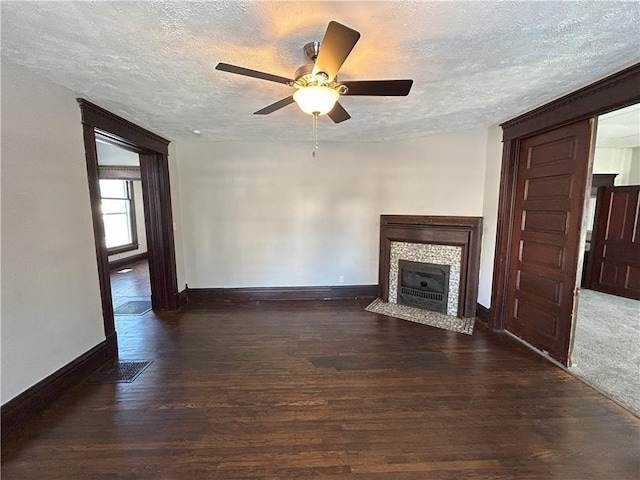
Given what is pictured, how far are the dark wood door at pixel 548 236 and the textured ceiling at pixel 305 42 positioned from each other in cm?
53

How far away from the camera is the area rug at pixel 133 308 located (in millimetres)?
4129

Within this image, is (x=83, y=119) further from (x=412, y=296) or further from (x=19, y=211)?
(x=412, y=296)

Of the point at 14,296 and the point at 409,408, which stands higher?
the point at 14,296

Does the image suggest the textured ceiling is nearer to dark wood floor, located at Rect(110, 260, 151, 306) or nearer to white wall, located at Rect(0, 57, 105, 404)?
white wall, located at Rect(0, 57, 105, 404)

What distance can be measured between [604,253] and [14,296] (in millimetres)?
Result: 7617

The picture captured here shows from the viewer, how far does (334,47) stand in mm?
1416

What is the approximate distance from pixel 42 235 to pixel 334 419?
8.51ft

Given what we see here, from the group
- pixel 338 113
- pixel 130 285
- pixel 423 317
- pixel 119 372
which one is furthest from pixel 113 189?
pixel 423 317

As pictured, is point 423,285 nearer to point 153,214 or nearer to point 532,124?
point 532,124

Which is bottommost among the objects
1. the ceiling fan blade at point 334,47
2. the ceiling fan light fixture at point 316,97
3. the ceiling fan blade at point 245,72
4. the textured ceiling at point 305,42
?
the ceiling fan light fixture at point 316,97

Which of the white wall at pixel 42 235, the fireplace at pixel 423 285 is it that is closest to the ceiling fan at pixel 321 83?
the white wall at pixel 42 235

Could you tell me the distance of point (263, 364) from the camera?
2.77m

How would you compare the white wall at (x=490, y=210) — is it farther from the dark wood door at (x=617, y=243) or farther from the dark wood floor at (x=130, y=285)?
the dark wood floor at (x=130, y=285)

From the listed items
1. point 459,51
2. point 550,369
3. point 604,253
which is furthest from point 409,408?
point 604,253
